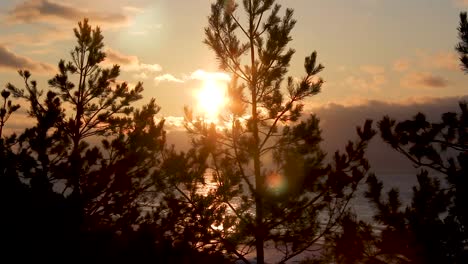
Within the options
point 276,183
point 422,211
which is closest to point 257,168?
point 276,183

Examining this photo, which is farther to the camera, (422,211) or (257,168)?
(257,168)

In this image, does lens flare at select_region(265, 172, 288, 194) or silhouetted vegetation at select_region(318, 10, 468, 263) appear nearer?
silhouetted vegetation at select_region(318, 10, 468, 263)

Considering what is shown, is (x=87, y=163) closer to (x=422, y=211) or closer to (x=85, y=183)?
(x=85, y=183)

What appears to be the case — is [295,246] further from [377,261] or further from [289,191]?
[377,261]

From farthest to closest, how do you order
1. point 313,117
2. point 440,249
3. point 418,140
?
1. point 313,117
2. point 418,140
3. point 440,249

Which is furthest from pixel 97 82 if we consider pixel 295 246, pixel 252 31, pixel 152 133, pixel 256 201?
pixel 295 246

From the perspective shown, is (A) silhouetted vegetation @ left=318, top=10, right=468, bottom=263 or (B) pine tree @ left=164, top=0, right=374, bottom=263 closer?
(A) silhouetted vegetation @ left=318, top=10, right=468, bottom=263

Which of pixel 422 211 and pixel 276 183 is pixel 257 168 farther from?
pixel 422 211

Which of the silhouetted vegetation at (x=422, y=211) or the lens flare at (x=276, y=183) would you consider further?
the lens flare at (x=276, y=183)

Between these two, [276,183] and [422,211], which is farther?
[276,183]

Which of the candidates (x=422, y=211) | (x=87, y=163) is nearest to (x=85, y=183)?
Result: (x=87, y=163)

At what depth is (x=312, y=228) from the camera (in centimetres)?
1109

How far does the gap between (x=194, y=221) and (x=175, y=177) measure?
1.16 metres

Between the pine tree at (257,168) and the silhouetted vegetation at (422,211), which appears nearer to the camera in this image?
the silhouetted vegetation at (422,211)
